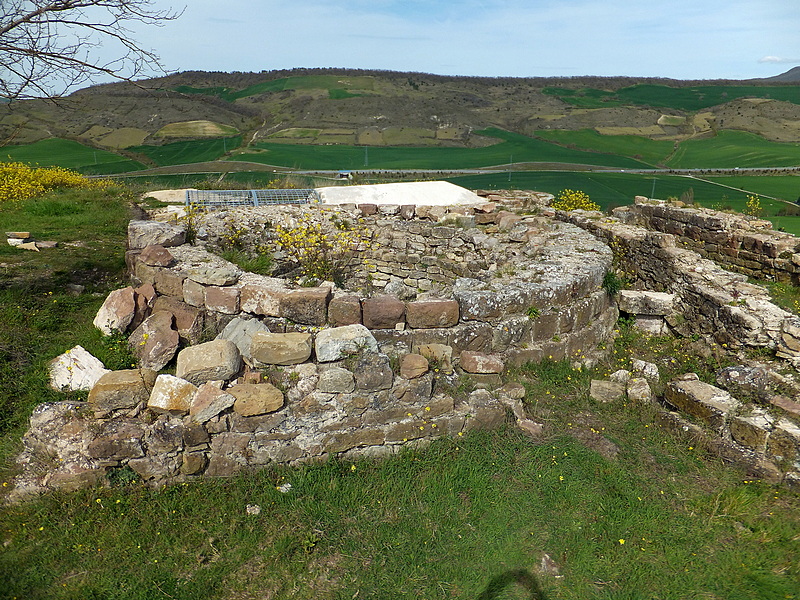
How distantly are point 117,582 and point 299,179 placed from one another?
55.6 feet

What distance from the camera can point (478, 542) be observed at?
359cm

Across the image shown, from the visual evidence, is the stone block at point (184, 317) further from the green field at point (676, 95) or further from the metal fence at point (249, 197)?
the green field at point (676, 95)

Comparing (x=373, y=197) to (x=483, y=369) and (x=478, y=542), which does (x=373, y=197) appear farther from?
(x=478, y=542)

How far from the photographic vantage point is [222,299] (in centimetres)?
523

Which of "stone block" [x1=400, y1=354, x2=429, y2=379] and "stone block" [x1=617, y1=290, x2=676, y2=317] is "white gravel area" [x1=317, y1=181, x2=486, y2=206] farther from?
"stone block" [x1=400, y1=354, x2=429, y2=379]

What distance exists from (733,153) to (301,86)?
43.7 m

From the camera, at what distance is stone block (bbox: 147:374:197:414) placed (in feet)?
13.1

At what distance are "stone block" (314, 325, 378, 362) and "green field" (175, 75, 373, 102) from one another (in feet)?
171

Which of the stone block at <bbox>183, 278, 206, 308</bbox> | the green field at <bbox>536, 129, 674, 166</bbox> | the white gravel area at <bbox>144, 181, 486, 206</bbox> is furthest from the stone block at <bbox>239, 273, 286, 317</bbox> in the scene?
the green field at <bbox>536, 129, 674, 166</bbox>

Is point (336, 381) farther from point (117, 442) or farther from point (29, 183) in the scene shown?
point (29, 183)

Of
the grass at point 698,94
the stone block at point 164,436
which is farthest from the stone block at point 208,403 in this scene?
the grass at point 698,94

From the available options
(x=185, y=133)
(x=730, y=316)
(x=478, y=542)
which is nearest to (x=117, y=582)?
(x=478, y=542)

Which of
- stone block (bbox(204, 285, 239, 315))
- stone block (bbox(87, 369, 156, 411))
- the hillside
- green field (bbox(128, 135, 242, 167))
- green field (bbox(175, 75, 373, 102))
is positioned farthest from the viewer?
green field (bbox(175, 75, 373, 102))

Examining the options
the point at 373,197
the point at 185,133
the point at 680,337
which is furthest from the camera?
the point at 185,133
